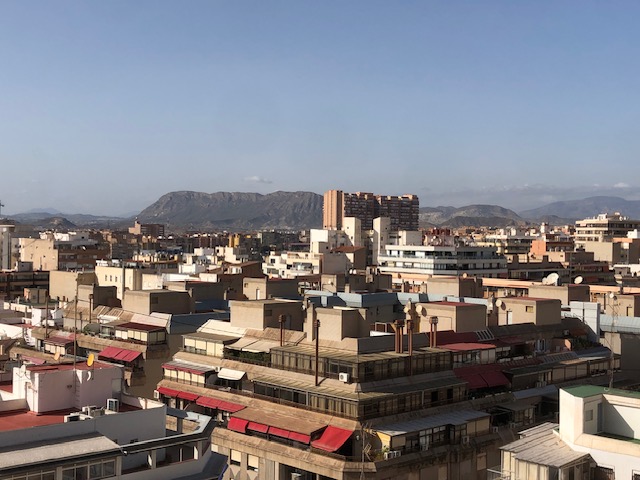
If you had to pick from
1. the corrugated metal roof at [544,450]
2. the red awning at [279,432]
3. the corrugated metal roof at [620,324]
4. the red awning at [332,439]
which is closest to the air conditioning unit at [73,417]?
the corrugated metal roof at [544,450]

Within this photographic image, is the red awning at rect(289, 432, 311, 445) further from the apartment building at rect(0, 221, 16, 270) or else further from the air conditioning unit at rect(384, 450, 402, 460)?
the apartment building at rect(0, 221, 16, 270)

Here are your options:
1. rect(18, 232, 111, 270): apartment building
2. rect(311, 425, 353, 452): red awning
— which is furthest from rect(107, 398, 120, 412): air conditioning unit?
rect(18, 232, 111, 270): apartment building

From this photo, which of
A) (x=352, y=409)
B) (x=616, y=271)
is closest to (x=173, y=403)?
(x=352, y=409)

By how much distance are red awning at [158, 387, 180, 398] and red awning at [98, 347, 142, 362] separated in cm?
435

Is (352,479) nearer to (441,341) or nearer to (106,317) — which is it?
(441,341)

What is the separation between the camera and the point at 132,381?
56.1 m

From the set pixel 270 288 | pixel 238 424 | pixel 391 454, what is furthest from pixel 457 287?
pixel 391 454

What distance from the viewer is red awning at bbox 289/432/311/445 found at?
137ft

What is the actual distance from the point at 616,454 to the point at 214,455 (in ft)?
47.2

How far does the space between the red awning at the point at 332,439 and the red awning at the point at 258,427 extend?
3.50m

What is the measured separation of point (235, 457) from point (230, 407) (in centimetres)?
381

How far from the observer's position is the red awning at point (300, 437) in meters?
41.7

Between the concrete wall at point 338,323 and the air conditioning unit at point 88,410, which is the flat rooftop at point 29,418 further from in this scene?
the concrete wall at point 338,323

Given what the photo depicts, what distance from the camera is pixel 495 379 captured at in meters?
50.3
